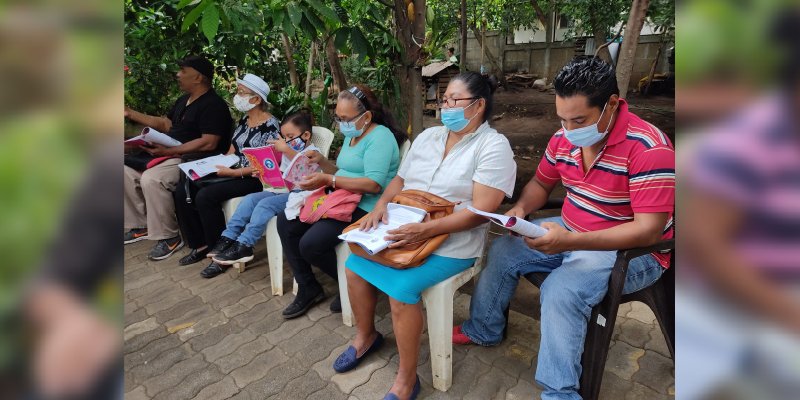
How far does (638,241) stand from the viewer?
1789 millimetres

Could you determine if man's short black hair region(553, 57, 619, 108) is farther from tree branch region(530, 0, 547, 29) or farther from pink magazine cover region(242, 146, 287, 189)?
tree branch region(530, 0, 547, 29)

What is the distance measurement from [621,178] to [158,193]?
335 centimetres

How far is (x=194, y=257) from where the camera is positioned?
3.74 m

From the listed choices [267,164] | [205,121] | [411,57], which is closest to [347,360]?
[267,164]

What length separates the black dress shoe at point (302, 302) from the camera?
288cm

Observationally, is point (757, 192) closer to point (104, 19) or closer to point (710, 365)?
point (710, 365)

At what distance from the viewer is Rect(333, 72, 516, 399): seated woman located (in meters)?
2.09

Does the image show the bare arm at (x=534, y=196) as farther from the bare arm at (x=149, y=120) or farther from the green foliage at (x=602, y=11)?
the green foliage at (x=602, y=11)

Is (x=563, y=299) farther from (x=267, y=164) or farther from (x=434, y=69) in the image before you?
(x=434, y=69)

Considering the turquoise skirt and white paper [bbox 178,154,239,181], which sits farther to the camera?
white paper [bbox 178,154,239,181]

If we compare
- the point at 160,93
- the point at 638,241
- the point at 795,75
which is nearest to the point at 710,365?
the point at 795,75

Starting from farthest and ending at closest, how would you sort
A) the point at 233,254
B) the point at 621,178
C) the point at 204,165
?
the point at 204,165
the point at 233,254
the point at 621,178

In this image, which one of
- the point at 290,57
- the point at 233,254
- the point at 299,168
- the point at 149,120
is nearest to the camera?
the point at 299,168

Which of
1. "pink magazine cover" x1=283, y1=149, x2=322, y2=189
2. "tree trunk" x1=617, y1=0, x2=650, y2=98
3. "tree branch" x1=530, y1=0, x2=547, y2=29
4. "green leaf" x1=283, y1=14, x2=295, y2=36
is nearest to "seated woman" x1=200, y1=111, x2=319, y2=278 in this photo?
"pink magazine cover" x1=283, y1=149, x2=322, y2=189
